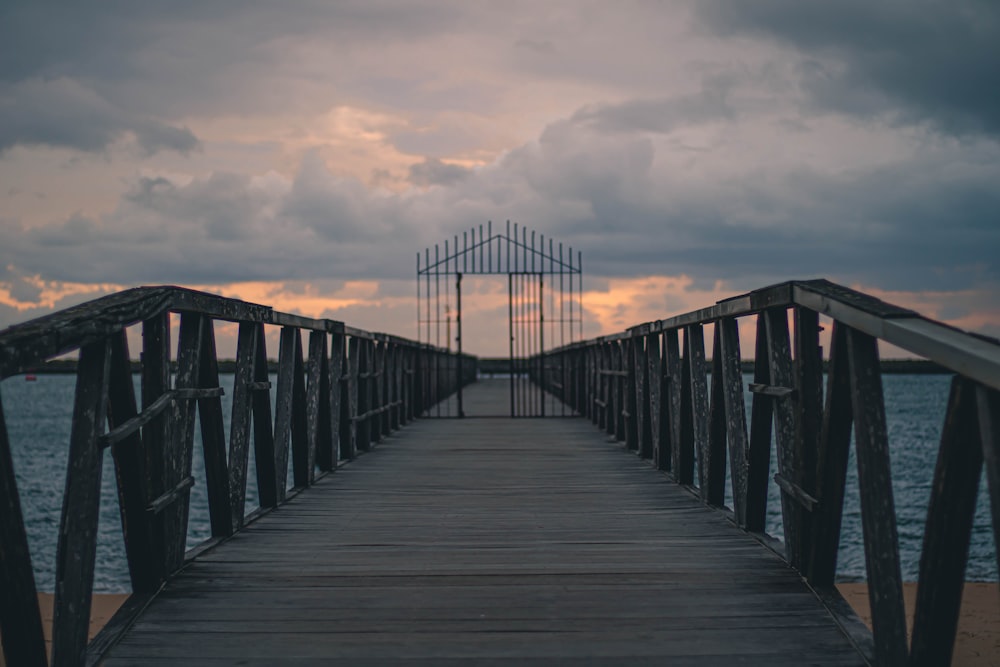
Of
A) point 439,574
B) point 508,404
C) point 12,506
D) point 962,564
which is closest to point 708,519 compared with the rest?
point 439,574

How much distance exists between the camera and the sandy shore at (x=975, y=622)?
12103 mm

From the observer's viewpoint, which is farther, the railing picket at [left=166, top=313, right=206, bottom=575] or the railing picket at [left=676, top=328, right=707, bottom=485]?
the railing picket at [left=676, top=328, right=707, bottom=485]

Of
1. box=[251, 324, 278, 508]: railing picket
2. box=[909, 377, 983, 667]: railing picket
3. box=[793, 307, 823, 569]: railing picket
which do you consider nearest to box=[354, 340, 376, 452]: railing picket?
box=[251, 324, 278, 508]: railing picket

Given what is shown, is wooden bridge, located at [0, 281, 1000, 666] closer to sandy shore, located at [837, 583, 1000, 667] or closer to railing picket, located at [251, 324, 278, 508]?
railing picket, located at [251, 324, 278, 508]

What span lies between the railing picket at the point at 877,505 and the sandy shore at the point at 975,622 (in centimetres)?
818

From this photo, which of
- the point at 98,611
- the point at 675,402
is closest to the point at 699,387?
the point at 675,402

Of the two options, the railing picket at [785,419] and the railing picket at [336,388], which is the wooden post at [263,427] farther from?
the railing picket at [785,419]

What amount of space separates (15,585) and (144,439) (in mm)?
1504

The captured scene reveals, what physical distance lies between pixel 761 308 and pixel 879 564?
5.05 feet

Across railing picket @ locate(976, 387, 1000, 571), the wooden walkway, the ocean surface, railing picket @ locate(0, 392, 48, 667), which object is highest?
railing picket @ locate(976, 387, 1000, 571)

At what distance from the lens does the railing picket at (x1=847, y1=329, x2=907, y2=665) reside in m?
3.03

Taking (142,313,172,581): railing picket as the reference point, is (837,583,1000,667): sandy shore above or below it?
below

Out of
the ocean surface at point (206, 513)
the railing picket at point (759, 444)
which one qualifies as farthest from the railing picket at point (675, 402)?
the ocean surface at point (206, 513)

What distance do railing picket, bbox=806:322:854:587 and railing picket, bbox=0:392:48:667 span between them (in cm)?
244
